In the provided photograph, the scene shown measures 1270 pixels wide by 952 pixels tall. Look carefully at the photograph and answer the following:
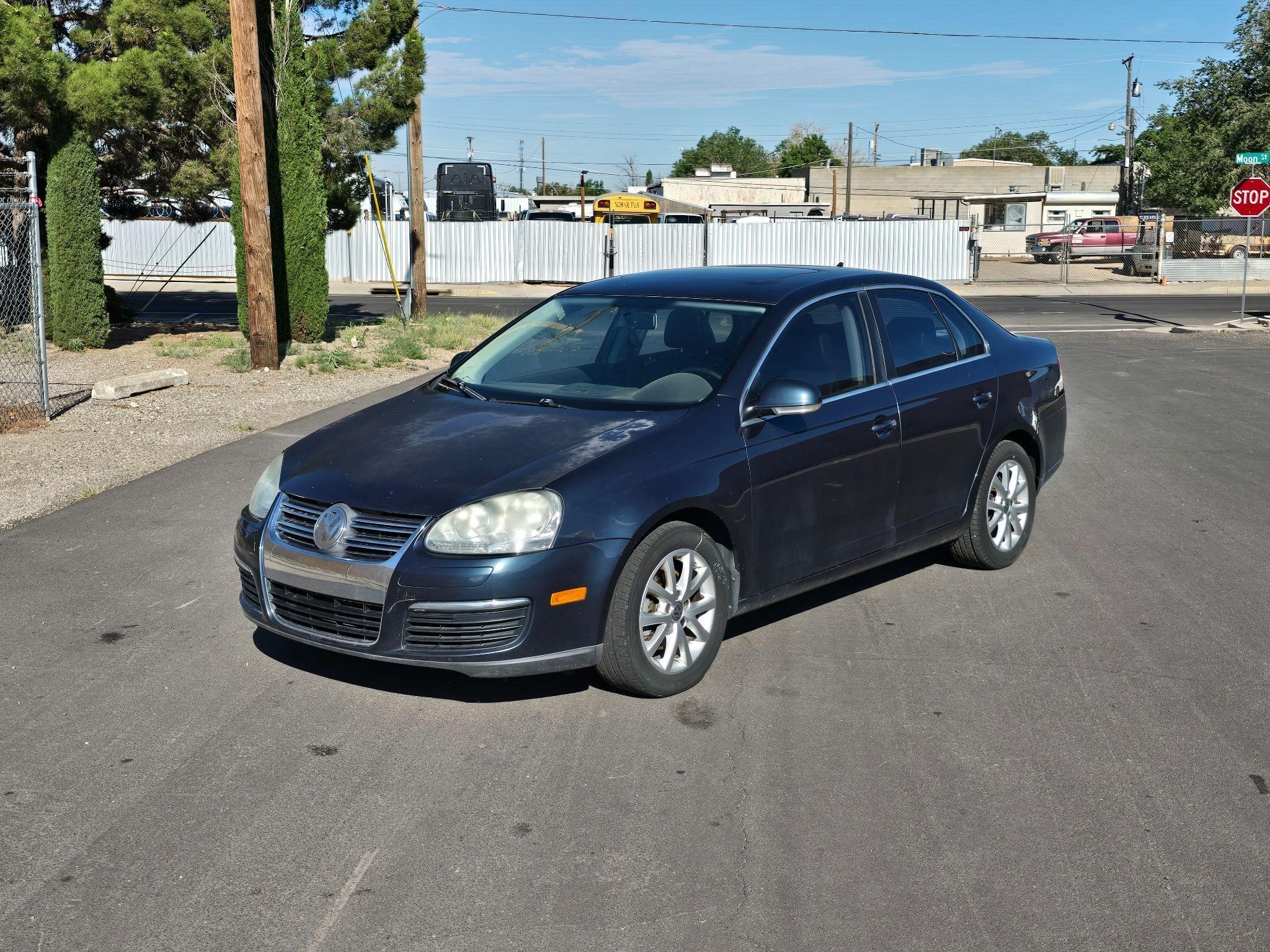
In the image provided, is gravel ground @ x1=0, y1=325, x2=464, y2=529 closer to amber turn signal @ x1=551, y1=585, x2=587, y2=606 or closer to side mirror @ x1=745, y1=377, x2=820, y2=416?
amber turn signal @ x1=551, y1=585, x2=587, y2=606

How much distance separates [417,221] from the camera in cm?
2506

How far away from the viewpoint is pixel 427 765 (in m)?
4.45

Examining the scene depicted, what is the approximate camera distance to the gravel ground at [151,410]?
9609mm

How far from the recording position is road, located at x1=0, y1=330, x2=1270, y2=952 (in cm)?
348

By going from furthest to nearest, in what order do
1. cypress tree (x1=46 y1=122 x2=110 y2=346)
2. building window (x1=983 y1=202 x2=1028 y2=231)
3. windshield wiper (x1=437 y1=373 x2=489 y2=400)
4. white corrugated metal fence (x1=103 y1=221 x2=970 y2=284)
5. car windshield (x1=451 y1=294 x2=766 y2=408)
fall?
building window (x1=983 y1=202 x2=1028 y2=231)
white corrugated metal fence (x1=103 y1=221 x2=970 y2=284)
cypress tree (x1=46 y1=122 x2=110 y2=346)
windshield wiper (x1=437 y1=373 x2=489 y2=400)
car windshield (x1=451 y1=294 x2=766 y2=408)

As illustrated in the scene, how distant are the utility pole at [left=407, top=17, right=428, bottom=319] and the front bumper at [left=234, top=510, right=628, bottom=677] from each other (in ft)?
66.0

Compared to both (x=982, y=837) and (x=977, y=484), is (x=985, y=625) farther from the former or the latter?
(x=982, y=837)

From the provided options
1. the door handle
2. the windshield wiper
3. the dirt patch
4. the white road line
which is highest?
the windshield wiper

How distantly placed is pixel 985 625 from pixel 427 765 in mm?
2939

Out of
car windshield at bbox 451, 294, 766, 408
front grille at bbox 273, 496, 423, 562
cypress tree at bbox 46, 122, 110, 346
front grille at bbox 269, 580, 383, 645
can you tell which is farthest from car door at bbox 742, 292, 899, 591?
cypress tree at bbox 46, 122, 110, 346

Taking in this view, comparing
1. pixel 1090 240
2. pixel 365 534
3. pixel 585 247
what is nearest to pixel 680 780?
pixel 365 534

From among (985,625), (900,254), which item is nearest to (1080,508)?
(985,625)

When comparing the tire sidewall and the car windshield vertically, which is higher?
the car windshield

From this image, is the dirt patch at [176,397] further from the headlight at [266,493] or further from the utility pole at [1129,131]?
the utility pole at [1129,131]
